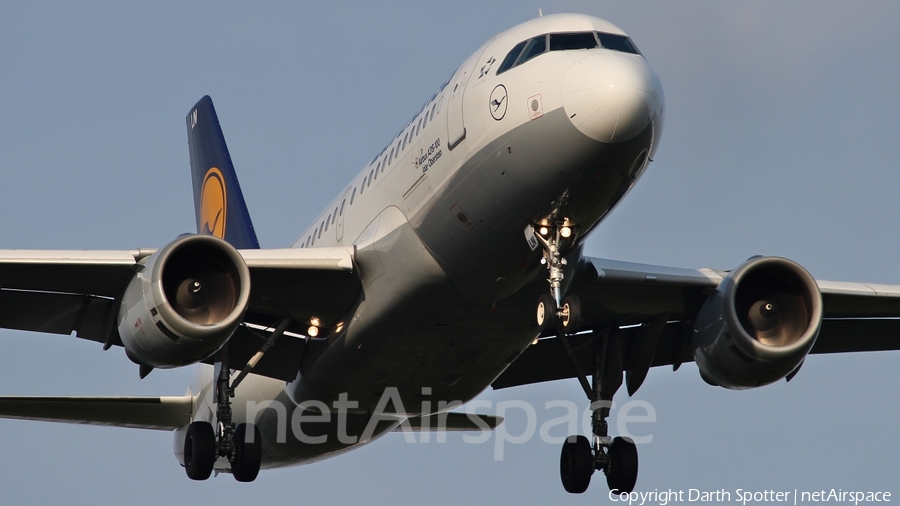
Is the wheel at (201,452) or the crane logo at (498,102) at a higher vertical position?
the crane logo at (498,102)

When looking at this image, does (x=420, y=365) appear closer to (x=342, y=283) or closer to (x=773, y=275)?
(x=342, y=283)

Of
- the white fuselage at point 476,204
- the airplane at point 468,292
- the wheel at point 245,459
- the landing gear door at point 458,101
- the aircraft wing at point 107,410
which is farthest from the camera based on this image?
the aircraft wing at point 107,410

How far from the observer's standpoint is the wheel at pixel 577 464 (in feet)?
81.3

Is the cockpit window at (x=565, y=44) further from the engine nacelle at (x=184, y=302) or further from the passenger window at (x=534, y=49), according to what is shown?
the engine nacelle at (x=184, y=302)

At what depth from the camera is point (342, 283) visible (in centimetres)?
2167

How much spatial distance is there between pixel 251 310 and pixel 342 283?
2.06m

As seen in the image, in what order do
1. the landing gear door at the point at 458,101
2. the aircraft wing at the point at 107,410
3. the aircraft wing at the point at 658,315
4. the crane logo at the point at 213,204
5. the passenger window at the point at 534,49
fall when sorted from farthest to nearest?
the crane logo at the point at 213,204 < the aircraft wing at the point at 107,410 < the aircraft wing at the point at 658,315 < the landing gear door at the point at 458,101 < the passenger window at the point at 534,49

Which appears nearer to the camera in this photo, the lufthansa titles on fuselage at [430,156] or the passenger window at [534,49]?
the passenger window at [534,49]

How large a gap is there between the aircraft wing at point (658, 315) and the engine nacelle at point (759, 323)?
542 mm

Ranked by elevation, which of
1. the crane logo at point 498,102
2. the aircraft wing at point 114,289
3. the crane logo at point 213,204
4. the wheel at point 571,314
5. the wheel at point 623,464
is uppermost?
the crane logo at point 213,204

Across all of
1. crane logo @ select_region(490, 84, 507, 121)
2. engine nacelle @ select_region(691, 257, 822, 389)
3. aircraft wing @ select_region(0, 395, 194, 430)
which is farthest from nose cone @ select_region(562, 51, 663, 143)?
aircraft wing @ select_region(0, 395, 194, 430)

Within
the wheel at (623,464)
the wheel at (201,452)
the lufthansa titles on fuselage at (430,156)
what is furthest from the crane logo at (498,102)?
the wheel at (623,464)

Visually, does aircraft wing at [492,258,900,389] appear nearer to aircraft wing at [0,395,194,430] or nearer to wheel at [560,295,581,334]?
wheel at [560,295,581,334]

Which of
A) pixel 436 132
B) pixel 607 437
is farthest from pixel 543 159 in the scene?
pixel 607 437
